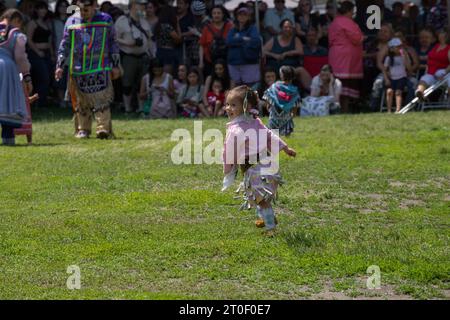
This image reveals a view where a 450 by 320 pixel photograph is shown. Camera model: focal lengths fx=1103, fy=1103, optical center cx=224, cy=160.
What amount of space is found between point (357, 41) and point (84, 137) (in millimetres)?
5881

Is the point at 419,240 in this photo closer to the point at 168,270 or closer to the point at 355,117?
the point at 168,270

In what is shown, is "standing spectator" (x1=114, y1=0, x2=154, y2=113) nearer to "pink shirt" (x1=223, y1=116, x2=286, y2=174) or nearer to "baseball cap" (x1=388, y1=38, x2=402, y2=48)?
"baseball cap" (x1=388, y1=38, x2=402, y2=48)

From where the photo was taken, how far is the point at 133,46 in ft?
65.2

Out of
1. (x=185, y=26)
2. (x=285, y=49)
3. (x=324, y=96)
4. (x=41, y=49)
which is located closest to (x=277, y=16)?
(x=285, y=49)

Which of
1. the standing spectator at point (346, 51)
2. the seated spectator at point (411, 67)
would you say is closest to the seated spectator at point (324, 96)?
the standing spectator at point (346, 51)

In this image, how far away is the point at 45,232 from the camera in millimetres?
8766

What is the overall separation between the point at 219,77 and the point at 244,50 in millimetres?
658

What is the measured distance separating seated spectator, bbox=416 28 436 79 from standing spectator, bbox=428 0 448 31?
97 centimetres

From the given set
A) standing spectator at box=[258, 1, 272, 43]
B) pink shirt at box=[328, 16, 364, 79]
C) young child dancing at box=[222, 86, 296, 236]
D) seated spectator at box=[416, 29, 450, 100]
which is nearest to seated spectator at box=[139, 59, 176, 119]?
standing spectator at box=[258, 1, 272, 43]

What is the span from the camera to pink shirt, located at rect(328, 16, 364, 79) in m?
19.0

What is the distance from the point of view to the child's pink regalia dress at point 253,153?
8461 mm

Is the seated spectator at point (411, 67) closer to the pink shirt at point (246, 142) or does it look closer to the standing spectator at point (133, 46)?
the standing spectator at point (133, 46)

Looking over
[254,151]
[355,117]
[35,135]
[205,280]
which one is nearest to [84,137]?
[35,135]

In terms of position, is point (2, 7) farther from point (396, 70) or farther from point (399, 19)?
point (399, 19)
